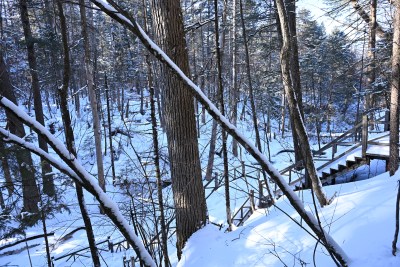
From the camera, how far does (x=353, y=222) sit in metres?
3.45

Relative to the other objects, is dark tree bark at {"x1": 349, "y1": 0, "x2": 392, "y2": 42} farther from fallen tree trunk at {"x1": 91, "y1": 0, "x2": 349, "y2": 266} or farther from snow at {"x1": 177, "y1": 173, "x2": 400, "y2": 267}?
fallen tree trunk at {"x1": 91, "y1": 0, "x2": 349, "y2": 266}

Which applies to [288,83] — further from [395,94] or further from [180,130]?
[395,94]

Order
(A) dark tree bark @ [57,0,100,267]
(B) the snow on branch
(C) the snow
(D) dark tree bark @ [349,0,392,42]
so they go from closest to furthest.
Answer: (B) the snow on branch < (A) dark tree bark @ [57,0,100,267] < (C) the snow < (D) dark tree bark @ [349,0,392,42]

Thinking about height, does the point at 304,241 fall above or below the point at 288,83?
below

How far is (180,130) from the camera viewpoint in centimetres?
425

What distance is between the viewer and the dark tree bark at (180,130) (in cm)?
394

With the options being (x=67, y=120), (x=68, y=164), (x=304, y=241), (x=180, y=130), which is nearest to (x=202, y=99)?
(x=68, y=164)

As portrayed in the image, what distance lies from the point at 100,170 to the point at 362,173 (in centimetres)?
1016

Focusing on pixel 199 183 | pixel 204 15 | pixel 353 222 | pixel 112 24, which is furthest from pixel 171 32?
pixel 112 24

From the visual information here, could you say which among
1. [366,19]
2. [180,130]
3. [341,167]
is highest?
[366,19]

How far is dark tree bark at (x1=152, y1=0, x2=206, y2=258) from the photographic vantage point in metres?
3.94

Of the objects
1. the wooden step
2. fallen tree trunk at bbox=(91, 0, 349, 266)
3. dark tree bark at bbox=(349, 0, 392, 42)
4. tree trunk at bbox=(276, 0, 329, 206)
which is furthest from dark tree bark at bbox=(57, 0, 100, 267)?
the wooden step

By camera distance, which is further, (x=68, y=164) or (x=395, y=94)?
(x=395, y=94)

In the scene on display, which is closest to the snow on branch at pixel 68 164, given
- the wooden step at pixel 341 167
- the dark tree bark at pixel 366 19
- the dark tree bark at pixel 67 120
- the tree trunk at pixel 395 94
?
the dark tree bark at pixel 67 120
